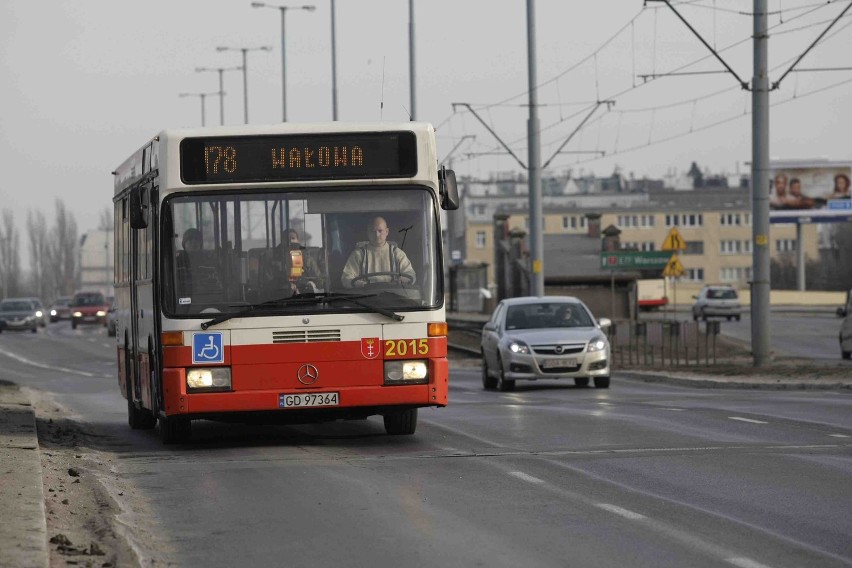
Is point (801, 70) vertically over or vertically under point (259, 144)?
over

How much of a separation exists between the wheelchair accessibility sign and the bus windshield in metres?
0.18

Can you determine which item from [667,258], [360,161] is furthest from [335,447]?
[667,258]

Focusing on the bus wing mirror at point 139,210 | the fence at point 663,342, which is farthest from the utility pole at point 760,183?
the bus wing mirror at point 139,210

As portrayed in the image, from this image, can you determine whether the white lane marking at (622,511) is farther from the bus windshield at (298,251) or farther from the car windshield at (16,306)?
the car windshield at (16,306)

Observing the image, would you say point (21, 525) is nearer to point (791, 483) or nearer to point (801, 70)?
point (791, 483)

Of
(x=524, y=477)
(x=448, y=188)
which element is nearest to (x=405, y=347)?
(x=448, y=188)

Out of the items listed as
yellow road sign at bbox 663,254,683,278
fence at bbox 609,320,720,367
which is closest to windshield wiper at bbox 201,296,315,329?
fence at bbox 609,320,720,367

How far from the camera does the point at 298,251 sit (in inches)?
562

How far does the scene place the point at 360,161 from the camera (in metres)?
14.6

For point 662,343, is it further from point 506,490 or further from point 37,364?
point 506,490

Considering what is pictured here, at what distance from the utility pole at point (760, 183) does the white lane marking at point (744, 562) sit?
74.7 ft

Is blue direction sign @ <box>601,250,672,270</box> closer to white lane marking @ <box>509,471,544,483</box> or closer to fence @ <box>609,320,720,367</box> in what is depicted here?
fence @ <box>609,320,720,367</box>

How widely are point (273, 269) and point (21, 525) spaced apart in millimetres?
5628

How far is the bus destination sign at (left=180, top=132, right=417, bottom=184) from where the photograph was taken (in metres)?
14.5
